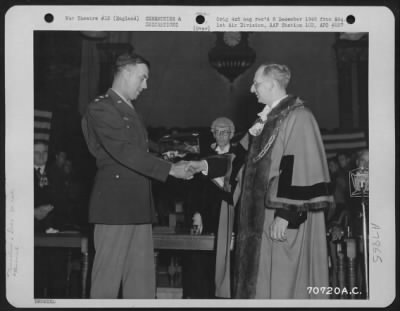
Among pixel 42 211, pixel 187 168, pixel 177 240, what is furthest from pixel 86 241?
pixel 187 168

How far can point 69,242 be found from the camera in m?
2.38

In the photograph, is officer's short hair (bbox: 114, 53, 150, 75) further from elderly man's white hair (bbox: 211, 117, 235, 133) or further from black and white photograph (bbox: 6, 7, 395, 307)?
elderly man's white hair (bbox: 211, 117, 235, 133)

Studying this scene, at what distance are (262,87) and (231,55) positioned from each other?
134 millimetres

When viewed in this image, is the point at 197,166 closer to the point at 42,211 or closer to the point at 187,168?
the point at 187,168

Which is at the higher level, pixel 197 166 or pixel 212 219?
pixel 197 166

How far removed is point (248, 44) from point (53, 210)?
2.51 feet

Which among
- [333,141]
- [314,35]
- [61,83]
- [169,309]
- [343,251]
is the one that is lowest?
[169,309]

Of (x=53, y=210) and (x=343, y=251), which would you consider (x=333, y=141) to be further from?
(x=53, y=210)

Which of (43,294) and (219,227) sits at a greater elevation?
(219,227)

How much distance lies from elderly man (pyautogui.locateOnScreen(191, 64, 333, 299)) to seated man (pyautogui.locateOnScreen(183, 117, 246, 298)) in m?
0.04

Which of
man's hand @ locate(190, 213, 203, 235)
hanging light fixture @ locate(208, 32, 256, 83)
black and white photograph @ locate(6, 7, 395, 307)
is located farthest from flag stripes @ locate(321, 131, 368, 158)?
man's hand @ locate(190, 213, 203, 235)

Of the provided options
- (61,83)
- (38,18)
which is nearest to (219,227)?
(61,83)

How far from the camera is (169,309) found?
238 cm

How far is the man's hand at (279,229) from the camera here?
2.33 m
